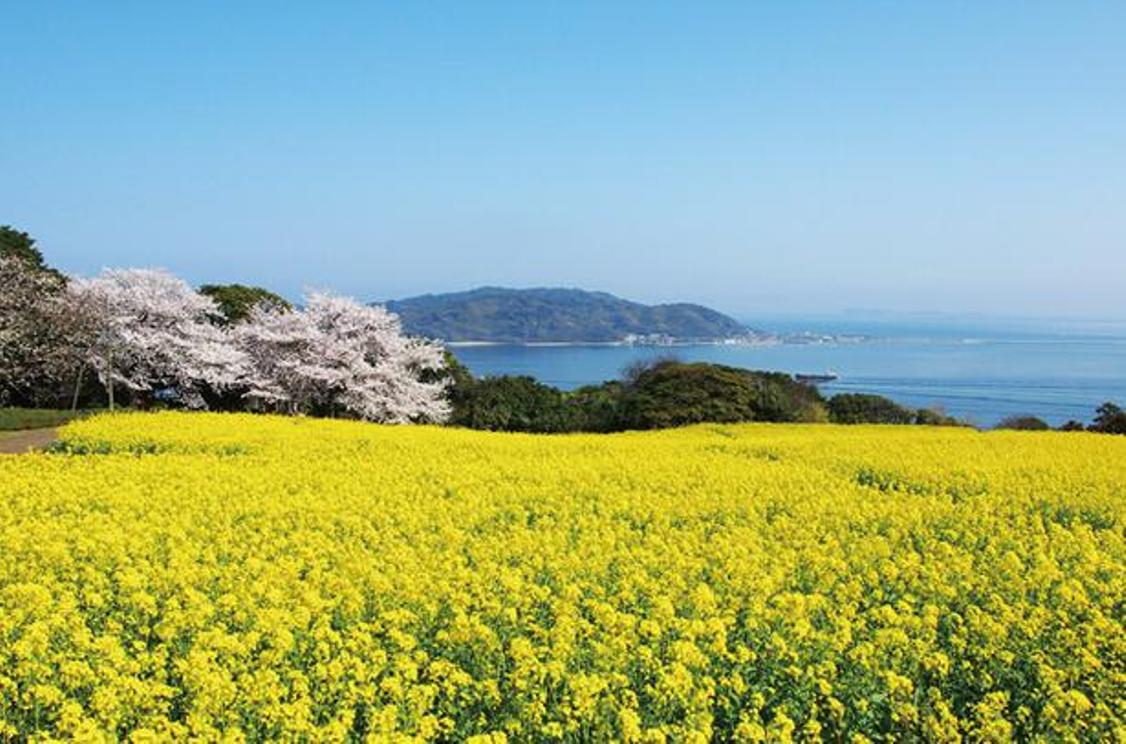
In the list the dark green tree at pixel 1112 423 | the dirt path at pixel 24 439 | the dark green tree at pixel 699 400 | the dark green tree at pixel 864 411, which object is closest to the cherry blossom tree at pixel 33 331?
the dirt path at pixel 24 439

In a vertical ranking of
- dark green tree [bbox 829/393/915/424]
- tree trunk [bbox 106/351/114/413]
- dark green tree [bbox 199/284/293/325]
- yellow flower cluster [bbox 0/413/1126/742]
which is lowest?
dark green tree [bbox 829/393/915/424]

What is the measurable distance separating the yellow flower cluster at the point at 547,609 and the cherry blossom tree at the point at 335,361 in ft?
72.5

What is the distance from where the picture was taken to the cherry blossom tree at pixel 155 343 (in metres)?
37.4

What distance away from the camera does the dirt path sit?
2262 cm

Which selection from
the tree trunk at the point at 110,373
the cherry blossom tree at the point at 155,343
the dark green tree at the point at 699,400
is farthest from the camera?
the dark green tree at the point at 699,400

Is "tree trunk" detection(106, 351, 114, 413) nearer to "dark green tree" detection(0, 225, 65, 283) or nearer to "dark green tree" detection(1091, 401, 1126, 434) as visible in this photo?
"dark green tree" detection(0, 225, 65, 283)

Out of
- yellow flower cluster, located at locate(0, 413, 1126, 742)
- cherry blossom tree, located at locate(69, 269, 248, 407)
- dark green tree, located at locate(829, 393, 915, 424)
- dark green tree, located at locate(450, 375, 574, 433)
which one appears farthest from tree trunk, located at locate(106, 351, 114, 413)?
dark green tree, located at locate(829, 393, 915, 424)

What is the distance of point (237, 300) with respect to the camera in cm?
4641

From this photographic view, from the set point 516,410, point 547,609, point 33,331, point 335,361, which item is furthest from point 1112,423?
point 33,331

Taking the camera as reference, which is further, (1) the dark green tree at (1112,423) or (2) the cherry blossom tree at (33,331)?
(1) the dark green tree at (1112,423)

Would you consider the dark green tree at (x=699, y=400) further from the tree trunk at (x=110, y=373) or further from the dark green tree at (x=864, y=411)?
the tree trunk at (x=110, y=373)

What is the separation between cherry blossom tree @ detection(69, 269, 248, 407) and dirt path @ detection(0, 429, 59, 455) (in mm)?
10208

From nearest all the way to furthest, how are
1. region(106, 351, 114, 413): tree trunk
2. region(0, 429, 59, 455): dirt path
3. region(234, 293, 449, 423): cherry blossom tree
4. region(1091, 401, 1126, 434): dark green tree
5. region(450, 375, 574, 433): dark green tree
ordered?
1. region(0, 429, 59, 455): dirt path
2. region(106, 351, 114, 413): tree trunk
3. region(234, 293, 449, 423): cherry blossom tree
4. region(1091, 401, 1126, 434): dark green tree
5. region(450, 375, 574, 433): dark green tree

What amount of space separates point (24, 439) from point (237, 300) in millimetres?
22573
